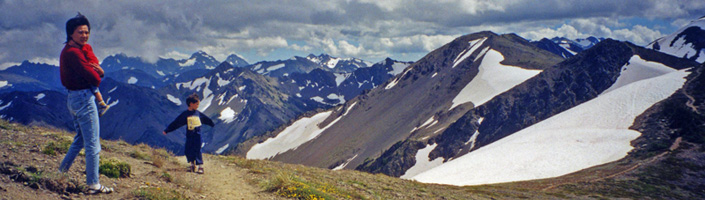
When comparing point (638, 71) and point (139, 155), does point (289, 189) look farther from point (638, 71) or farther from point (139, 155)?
point (638, 71)

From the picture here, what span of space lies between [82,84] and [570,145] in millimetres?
65108

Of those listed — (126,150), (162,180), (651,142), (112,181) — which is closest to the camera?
(112,181)

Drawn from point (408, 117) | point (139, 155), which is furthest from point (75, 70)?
point (408, 117)

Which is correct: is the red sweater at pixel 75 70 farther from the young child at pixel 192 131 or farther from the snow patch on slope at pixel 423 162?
the snow patch on slope at pixel 423 162

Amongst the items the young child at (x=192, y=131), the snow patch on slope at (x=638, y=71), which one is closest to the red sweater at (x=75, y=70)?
the young child at (x=192, y=131)

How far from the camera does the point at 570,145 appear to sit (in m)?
59.2

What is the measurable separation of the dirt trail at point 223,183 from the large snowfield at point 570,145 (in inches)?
1858

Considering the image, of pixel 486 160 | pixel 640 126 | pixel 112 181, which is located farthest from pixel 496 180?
pixel 112 181

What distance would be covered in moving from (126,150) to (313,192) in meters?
8.67

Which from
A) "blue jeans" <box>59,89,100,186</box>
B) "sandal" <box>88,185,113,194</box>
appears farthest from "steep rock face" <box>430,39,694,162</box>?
"blue jeans" <box>59,89,100,186</box>

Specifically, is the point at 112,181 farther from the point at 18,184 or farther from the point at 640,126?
the point at 640,126

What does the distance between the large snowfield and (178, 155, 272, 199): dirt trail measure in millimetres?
47196

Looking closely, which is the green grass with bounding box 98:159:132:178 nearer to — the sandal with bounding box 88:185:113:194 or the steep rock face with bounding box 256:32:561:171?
the sandal with bounding box 88:185:113:194

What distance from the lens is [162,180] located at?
11.1m
